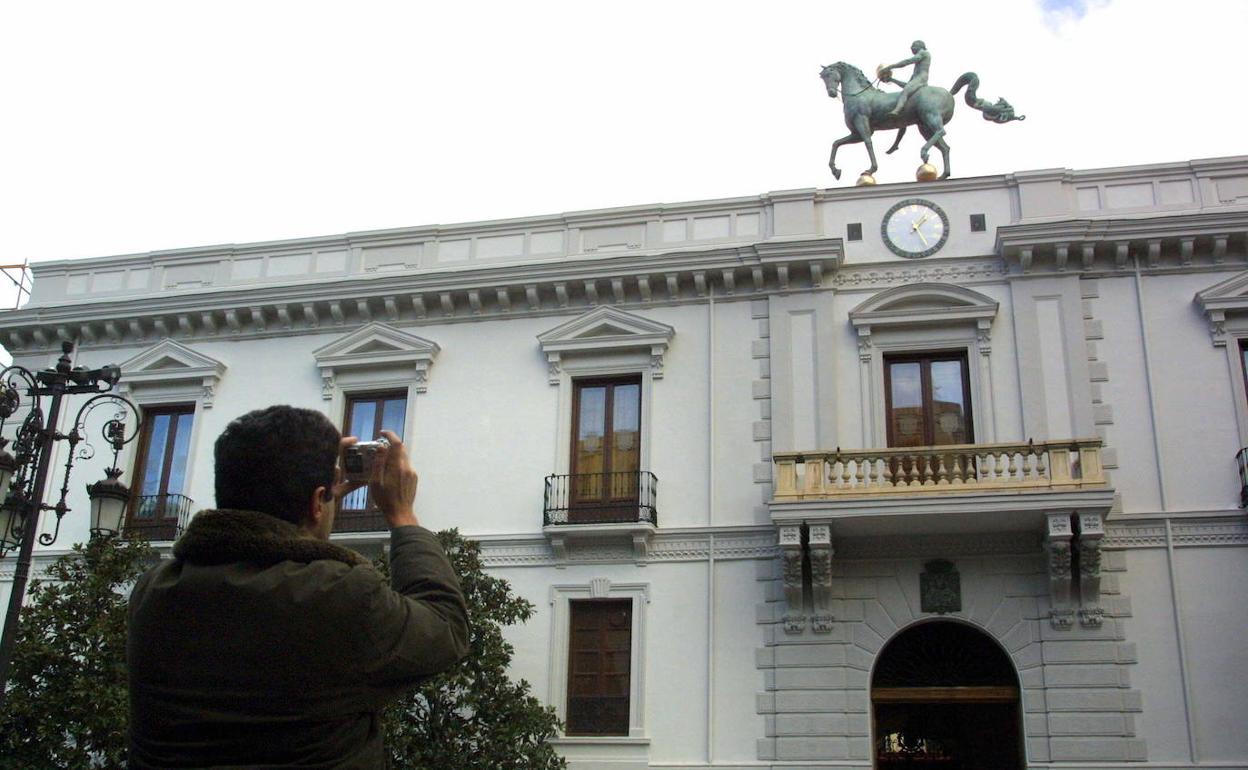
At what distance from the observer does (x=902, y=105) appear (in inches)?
778

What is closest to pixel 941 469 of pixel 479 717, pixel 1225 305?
pixel 1225 305

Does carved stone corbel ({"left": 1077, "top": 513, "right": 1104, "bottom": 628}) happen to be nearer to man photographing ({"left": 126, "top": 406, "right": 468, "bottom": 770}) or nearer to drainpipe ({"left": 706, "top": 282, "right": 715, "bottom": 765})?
drainpipe ({"left": 706, "top": 282, "right": 715, "bottom": 765})

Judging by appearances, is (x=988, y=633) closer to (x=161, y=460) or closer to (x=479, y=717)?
(x=479, y=717)

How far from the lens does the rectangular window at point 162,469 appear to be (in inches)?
774

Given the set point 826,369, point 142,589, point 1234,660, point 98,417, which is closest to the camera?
point 142,589

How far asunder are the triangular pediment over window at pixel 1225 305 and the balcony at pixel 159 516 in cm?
1526

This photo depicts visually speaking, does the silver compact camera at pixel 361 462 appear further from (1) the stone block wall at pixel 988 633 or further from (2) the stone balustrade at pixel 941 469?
(1) the stone block wall at pixel 988 633

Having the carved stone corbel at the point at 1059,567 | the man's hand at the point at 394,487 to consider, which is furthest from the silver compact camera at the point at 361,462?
the carved stone corbel at the point at 1059,567

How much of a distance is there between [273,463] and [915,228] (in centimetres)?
1672

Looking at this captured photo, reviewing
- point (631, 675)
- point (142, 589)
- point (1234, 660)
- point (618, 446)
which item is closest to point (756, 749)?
point (631, 675)

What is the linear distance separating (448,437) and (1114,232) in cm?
1023

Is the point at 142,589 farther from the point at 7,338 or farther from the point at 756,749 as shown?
the point at 7,338

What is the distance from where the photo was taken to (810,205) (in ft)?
62.4

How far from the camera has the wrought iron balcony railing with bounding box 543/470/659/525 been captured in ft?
58.4
